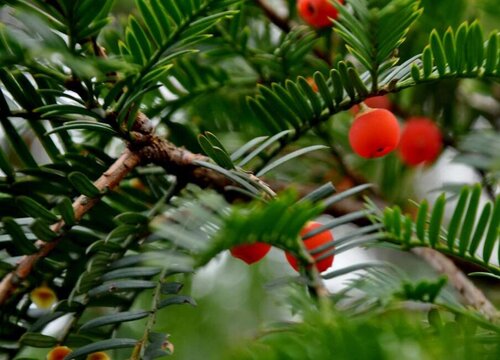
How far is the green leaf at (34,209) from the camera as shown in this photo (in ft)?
1.41

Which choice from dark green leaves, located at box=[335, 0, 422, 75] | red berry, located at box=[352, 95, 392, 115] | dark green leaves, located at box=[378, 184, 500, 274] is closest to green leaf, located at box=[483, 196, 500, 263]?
dark green leaves, located at box=[378, 184, 500, 274]

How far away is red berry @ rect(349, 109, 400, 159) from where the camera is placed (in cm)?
49

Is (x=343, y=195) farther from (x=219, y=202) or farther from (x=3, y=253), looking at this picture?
(x=3, y=253)

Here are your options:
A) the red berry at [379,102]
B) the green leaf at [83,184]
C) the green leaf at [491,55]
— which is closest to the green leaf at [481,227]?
the green leaf at [491,55]

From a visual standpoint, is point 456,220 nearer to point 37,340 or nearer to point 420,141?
point 37,340

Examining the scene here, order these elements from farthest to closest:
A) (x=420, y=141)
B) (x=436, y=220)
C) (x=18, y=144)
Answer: (x=420, y=141)
(x=18, y=144)
(x=436, y=220)

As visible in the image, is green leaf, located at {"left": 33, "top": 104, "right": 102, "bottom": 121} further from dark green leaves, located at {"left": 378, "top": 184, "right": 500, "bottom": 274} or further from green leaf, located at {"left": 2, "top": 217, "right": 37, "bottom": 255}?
dark green leaves, located at {"left": 378, "top": 184, "right": 500, "bottom": 274}

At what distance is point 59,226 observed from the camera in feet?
1.40

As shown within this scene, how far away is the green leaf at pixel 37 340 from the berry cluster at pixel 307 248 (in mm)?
121

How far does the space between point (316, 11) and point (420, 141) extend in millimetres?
230

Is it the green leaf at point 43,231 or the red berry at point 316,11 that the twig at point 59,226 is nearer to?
the green leaf at point 43,231

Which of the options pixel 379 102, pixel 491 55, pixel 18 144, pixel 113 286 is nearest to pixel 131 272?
pixel 113 286

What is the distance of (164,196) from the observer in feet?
1.64

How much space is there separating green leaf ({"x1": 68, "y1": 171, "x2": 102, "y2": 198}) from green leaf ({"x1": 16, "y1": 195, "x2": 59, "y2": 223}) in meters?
0.02
